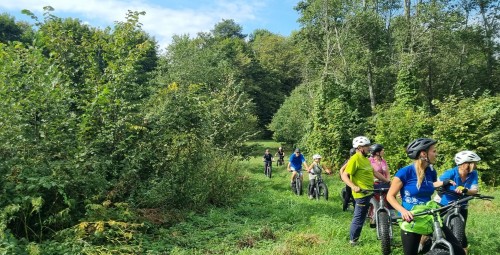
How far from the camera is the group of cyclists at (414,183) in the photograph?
13.8ft

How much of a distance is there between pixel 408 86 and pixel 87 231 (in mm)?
25147

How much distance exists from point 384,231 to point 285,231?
265cm

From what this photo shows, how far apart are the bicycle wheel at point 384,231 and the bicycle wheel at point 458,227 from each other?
1.06 metres

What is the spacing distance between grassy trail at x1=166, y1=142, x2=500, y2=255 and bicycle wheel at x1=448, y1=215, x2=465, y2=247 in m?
1.29

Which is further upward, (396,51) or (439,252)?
(396,51)

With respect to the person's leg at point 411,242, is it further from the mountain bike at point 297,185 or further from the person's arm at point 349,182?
the mountain bike at point 297,185

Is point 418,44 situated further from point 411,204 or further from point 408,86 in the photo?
point 411,204

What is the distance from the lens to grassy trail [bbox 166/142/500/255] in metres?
6.94

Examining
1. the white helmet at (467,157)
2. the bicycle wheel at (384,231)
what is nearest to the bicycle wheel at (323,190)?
the bicycle wheel at (384,231)

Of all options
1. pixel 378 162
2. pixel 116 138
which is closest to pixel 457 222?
pixel 378 162

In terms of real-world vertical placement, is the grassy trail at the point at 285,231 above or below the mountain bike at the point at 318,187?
below

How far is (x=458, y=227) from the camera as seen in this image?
18.0 ft

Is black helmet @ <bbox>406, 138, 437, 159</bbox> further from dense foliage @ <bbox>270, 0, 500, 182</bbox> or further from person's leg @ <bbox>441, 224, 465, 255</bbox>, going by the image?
dense foliage @ <bbox>270, 0, 500, 182</bbox>

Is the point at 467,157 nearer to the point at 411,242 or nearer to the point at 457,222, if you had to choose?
the point at 457,222
